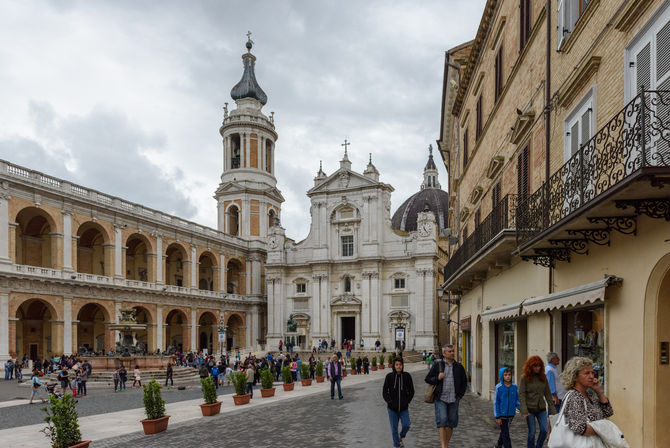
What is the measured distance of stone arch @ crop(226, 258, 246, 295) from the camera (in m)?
58.3

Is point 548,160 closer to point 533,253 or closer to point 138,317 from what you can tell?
point 533,253

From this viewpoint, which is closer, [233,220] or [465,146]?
[465,146]

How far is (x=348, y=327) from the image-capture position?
2156 inches

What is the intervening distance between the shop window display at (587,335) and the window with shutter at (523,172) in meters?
3.14

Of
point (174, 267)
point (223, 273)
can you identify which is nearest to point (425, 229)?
point (223, 273)

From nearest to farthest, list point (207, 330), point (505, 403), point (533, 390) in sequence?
1. point (533, 390)
2. point (505, 403)
3. point (207, 330)

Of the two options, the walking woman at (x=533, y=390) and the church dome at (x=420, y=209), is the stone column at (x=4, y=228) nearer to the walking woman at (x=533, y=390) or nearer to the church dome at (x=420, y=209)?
the walking woman at (x=533, y=390)

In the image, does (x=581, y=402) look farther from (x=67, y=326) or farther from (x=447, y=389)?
(x=67, y=326)

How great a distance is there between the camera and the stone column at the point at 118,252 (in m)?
40.6

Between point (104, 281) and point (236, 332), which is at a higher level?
point (104, 281)

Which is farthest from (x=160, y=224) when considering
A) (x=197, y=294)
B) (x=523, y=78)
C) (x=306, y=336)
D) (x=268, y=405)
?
(x=523, y=78)

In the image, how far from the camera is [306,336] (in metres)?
55.0

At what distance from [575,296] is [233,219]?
55.0m

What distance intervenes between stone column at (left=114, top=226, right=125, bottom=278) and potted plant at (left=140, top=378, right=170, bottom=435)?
30258 millimetres
